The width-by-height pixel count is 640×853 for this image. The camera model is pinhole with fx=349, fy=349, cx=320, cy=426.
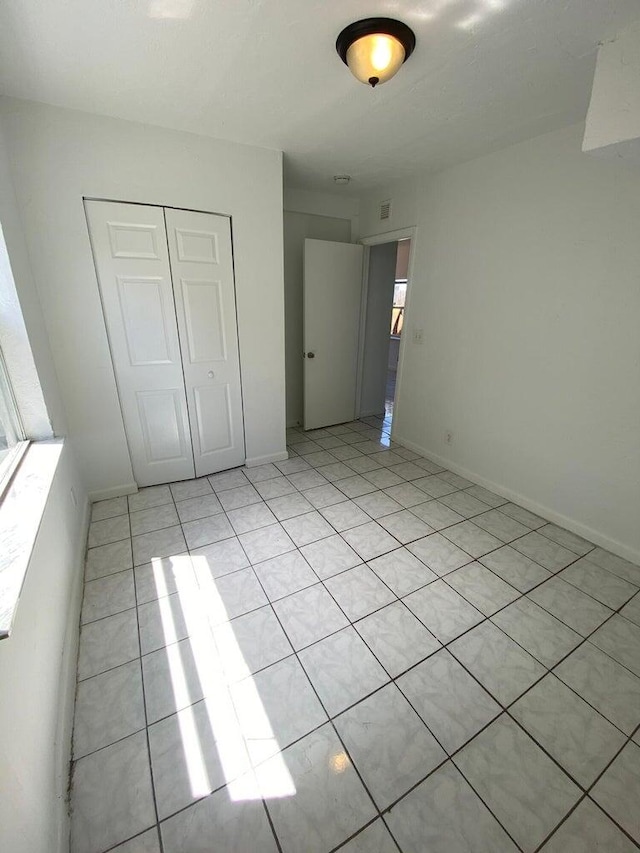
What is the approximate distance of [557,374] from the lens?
2.28m

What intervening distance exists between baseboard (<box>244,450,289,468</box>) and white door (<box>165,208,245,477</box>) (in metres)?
0.15

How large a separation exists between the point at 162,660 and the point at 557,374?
272 centimetres

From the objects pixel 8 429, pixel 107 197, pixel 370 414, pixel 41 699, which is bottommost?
pixel 370 414

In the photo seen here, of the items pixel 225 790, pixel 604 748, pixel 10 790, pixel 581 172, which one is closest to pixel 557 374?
pixel 581 172

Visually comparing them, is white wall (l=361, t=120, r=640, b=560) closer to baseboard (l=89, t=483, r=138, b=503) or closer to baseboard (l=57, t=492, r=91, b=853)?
baseboard (l=89, t=483, r=138, b=503)

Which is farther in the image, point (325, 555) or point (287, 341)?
point (287, 341)

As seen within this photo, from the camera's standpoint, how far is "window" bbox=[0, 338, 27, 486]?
166cm

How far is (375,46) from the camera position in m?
1.36

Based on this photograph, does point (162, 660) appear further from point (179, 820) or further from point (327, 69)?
point (327, 69)

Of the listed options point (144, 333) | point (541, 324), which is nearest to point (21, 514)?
point (144, 333)

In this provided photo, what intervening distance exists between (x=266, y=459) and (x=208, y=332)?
1.23 meters

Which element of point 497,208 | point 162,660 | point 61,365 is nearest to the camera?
point 162,660

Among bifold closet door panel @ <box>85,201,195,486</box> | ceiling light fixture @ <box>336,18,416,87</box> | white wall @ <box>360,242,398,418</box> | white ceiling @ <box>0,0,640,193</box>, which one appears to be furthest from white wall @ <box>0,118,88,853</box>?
white wall @ <box>360,242,398,418</box>

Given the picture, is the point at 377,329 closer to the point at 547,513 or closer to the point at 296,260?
the point at 296,260
